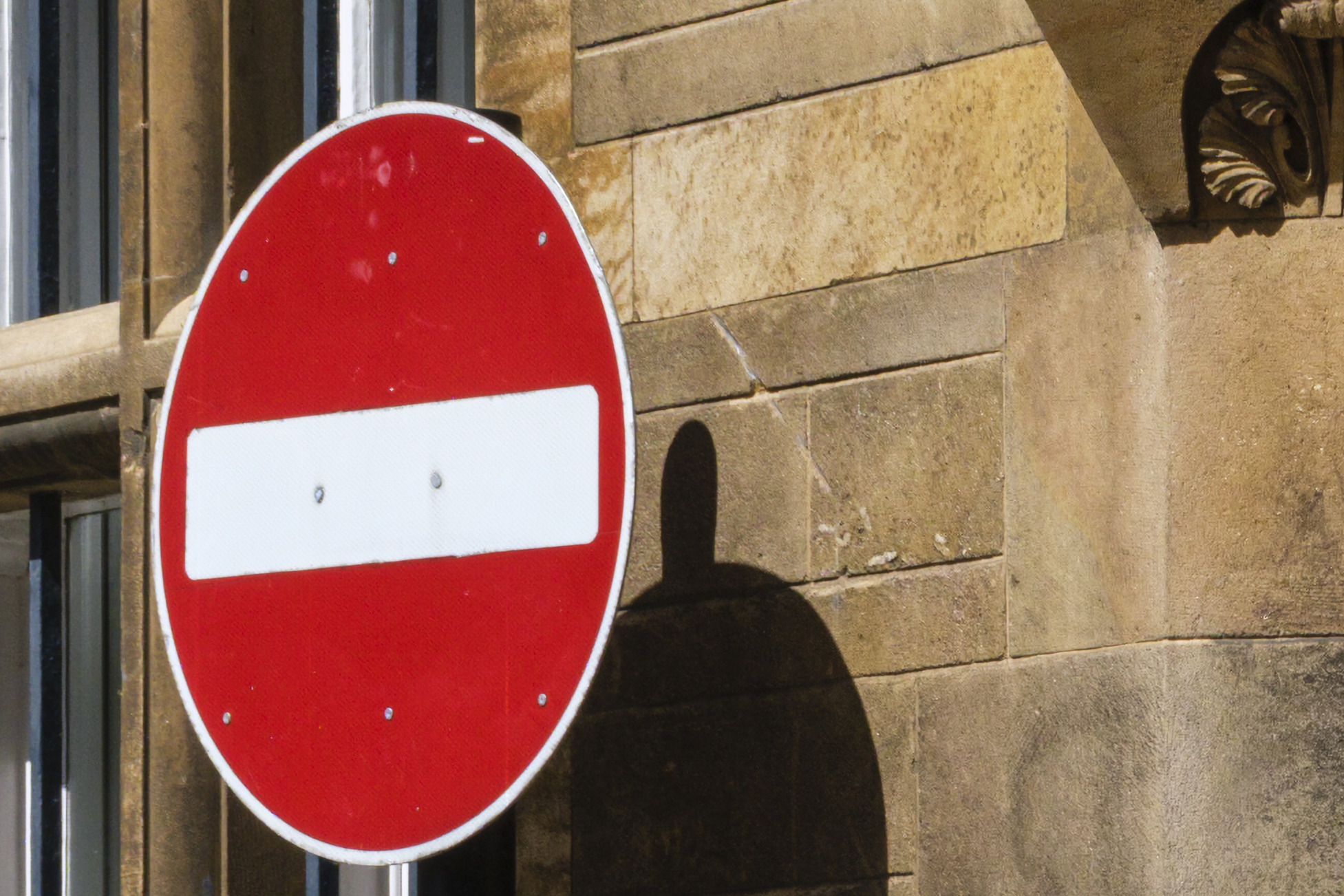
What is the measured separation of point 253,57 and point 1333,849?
98.1 inches

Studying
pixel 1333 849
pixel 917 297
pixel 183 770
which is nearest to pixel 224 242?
pixel 917 297

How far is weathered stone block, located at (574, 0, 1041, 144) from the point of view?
120 inches

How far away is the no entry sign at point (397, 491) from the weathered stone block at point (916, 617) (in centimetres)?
91

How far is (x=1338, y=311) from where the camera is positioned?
2662 mm

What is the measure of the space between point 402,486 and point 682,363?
3.57 ft

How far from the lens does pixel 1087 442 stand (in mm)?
2807

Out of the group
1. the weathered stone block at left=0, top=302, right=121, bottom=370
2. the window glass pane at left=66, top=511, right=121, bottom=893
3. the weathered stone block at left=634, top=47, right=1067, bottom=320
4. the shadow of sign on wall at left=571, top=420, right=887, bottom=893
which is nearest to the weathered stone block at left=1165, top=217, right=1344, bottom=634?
the weathered stone block at left=634, top=47, right=1067, bottom=320

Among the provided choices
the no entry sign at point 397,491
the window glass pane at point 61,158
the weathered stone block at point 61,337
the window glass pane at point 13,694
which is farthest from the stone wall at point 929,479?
the window glass pane at point 13,694

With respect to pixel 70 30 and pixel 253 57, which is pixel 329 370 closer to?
pixel 253 57

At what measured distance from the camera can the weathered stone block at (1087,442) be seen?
273 cm

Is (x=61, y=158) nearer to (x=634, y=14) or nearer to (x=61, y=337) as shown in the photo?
(x=61, y=337)

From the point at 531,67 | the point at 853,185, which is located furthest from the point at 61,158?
the point at 853,185

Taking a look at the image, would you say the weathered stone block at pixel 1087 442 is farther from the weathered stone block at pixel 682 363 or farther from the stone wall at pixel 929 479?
the weathered stone block at pixel 682 363

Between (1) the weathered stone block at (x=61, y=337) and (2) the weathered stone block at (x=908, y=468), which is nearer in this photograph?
(2) the weathered stone block at (x=908, y=468)
